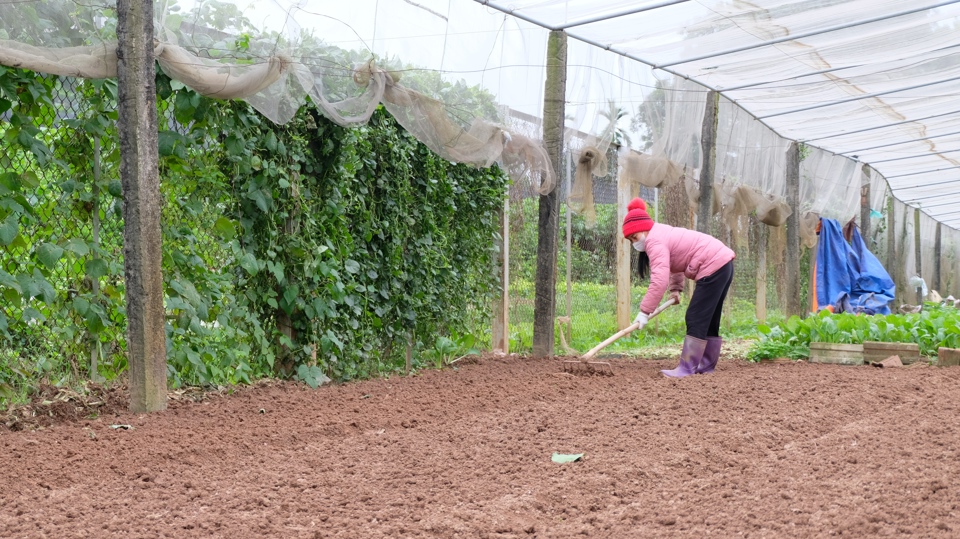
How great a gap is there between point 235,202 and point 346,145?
0.86 meters

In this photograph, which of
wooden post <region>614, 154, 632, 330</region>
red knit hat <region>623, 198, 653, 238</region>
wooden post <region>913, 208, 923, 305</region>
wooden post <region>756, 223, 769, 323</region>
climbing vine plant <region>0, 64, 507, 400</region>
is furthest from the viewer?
wooden post <region>913, 208, 923, 305</region>

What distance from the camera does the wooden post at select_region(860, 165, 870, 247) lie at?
562 inches

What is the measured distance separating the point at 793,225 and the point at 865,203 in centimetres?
324

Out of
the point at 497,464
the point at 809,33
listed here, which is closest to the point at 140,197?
the point at 497,464

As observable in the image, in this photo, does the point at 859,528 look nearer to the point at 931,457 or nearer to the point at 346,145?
the point at 931,457

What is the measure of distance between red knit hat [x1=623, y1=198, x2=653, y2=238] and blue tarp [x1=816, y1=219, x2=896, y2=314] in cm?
763

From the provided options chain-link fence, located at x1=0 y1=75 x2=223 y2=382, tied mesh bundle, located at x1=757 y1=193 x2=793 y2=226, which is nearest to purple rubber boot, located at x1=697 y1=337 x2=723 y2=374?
chain-link fence, located at x1=0 y1=75 x2=223 y2=382

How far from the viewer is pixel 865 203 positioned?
14664mm

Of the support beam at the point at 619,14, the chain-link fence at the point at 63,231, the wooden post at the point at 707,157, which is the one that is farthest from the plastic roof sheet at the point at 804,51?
the chain-link fence at the point at 63,231

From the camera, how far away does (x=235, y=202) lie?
5105 mm

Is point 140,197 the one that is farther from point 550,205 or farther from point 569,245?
point 569,245

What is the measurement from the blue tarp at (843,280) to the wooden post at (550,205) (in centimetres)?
695

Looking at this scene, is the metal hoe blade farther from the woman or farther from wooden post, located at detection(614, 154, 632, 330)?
wooden post, located at detection(614, 154, 632, 330)

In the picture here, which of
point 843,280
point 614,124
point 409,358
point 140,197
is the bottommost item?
point 409,358
